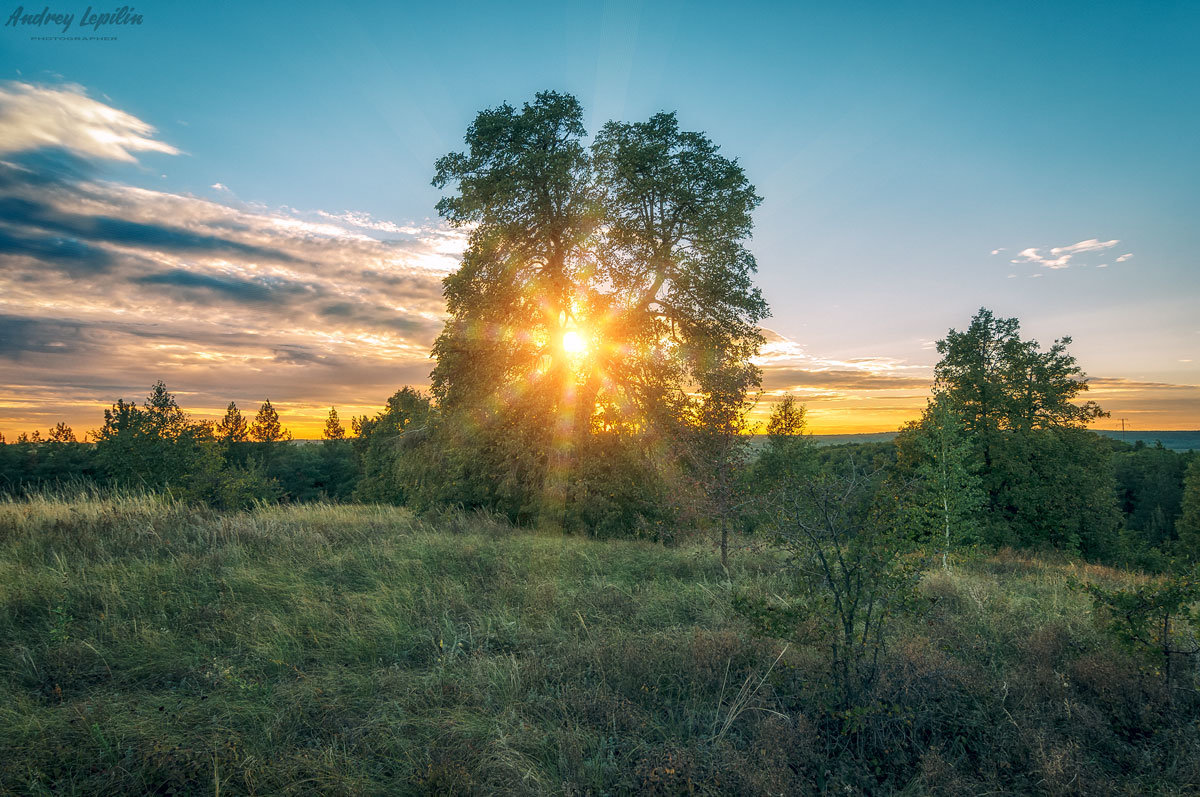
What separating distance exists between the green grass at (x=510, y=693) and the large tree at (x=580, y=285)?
9897 mm

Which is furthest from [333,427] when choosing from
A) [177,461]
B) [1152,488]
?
[1152,488]

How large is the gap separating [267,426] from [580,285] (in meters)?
75.2

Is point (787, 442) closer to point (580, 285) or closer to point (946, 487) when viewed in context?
point (946, 487)

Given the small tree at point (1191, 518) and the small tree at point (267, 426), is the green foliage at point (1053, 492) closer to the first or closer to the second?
the small tree at point (1191, 518)

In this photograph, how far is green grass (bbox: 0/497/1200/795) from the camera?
11.2 ft

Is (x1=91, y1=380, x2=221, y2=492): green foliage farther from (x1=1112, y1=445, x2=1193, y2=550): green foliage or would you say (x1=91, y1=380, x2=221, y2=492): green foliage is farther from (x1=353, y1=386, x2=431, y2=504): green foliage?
(x1=1112, y1=445, x2=1193, y2=550): green foliage

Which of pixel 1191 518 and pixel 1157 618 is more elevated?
pixel 1157 618

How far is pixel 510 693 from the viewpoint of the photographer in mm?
4367

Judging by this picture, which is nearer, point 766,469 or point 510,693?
point 510,693

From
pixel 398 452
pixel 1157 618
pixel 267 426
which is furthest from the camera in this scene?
pixel 267 426

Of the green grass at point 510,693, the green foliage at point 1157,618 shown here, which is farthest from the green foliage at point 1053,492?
the green foliage at point 1157,618

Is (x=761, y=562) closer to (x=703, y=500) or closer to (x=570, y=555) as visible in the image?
(x=703, y=500)

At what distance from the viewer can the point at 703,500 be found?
9.11 meters

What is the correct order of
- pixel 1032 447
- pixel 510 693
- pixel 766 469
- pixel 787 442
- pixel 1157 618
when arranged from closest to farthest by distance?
1. pixel 510 693
2. pixel 1157 618
3. pixel 1032 447
4. pixel 766 469
5. pixel 787 442
